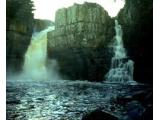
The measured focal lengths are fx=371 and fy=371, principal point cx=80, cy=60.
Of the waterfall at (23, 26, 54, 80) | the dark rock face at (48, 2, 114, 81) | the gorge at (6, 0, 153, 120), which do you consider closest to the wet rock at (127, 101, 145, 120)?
the gorge at (6, 0, 153, 120)

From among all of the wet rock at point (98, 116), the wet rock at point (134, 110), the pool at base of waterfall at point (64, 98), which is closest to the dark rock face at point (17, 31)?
the pool at base of waterfall at point (64, 98)

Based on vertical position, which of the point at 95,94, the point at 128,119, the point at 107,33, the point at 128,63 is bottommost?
the point at 128,119

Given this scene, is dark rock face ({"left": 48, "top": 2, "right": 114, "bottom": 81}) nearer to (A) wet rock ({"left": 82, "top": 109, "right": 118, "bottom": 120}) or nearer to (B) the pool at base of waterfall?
(B) the pool at base of waterfall

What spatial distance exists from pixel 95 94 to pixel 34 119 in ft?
1.74

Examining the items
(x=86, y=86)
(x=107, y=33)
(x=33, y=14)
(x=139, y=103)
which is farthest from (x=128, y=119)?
(x=33, y=14)

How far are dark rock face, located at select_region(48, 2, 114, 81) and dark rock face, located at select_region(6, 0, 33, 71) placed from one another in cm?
20

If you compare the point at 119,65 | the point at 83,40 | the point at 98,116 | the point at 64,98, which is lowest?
the point at 98,116

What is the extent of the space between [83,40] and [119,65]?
14.1 inches

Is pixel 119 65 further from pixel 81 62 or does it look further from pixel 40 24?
pixel 40 24

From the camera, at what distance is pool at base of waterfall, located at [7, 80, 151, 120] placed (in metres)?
2.88

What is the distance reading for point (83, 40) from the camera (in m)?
3.03

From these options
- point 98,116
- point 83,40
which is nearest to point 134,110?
point 98,116

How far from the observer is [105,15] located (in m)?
3.02

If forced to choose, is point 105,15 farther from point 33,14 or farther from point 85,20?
point 33,14
